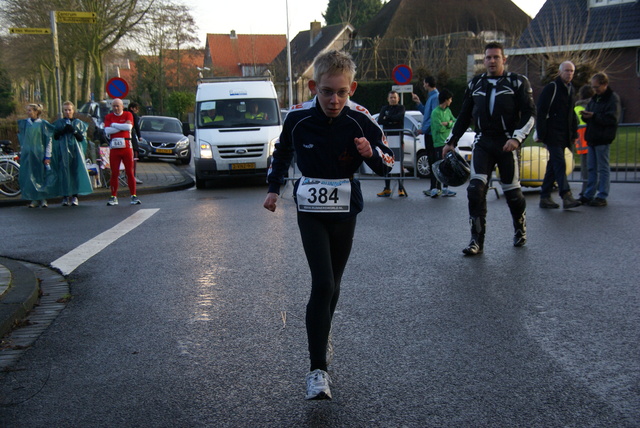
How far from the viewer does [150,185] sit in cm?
1672

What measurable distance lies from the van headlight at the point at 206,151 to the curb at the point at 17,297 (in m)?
9.36

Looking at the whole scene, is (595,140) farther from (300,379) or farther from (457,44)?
(457,44)

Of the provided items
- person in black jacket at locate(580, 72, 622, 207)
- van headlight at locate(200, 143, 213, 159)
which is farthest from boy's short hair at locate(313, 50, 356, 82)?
van headlight at locate(200, 143, 213, 159)

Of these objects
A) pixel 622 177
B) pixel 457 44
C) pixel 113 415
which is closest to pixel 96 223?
pixel 113 415

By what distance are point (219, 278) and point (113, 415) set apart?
3270 millimetres

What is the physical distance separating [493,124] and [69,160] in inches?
341

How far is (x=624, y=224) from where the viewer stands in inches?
385

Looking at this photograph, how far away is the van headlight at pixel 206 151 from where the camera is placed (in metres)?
16.7

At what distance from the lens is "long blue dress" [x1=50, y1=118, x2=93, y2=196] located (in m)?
13.6

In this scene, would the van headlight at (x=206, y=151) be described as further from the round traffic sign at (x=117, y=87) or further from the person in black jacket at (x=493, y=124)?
the person in black jacket at (x=493, y=124)

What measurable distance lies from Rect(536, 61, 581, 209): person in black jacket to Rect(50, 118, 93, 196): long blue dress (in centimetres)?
800

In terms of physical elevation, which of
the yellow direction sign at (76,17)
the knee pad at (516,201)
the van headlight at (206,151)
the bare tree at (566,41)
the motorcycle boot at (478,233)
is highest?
the bare tree at (566,41)

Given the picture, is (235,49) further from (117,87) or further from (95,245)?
(95,245)

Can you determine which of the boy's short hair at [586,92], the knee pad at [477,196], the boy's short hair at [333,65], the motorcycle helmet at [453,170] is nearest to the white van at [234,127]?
the boy's short hair at [586,92]
